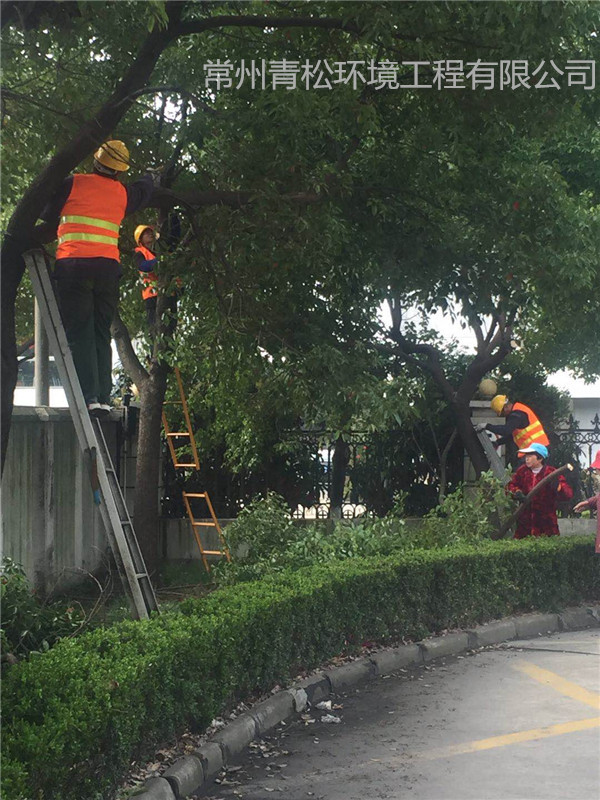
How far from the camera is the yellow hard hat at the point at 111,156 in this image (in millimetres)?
7285

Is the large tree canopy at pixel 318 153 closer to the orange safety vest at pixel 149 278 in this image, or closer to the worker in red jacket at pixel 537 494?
the orange safety vest at pixel 149 278

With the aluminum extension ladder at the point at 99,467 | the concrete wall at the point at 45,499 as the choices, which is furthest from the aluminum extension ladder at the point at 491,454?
the aluminum extension ladder at the point at 99,467

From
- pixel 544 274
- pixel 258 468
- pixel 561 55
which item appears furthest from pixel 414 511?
pixel 561 55

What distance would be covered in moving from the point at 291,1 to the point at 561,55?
2.29 meters

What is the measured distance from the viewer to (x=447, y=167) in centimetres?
1063

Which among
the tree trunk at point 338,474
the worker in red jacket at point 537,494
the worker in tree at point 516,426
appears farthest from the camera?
the tree trunk at point 338,474

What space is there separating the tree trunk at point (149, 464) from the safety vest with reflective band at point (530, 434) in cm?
460

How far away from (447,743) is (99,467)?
2.78 metres

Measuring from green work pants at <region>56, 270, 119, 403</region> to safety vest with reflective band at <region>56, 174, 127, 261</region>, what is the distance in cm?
17

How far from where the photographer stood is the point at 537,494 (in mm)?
11797

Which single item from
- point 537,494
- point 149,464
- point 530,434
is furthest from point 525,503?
point 149,464

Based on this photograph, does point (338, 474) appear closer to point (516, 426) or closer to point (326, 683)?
point (516, 426)

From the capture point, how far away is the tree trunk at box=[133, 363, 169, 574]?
41.5ft

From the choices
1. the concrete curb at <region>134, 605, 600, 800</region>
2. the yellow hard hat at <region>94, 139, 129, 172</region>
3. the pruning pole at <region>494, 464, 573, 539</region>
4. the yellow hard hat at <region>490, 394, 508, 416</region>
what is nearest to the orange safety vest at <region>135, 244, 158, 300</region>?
the yellow hard hat at <region>94, 139, 129, 172</region>
